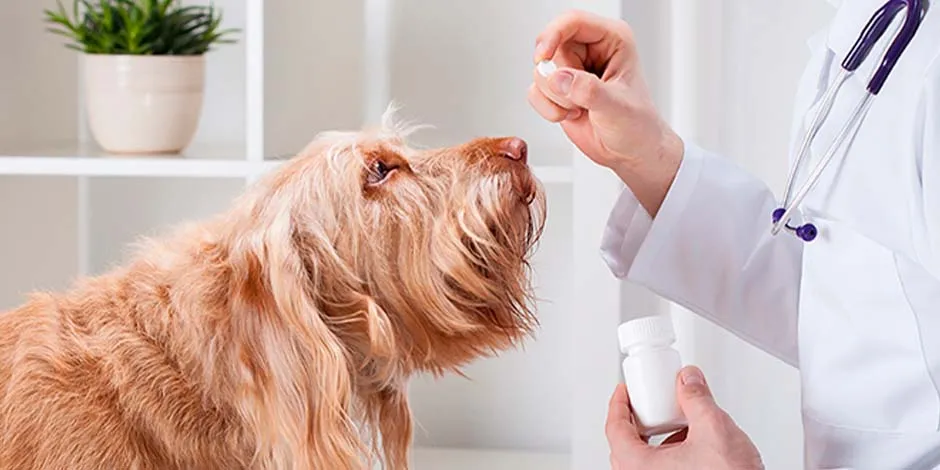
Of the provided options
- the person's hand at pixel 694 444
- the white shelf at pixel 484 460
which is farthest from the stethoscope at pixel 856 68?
the white shelf at pixel 484 460

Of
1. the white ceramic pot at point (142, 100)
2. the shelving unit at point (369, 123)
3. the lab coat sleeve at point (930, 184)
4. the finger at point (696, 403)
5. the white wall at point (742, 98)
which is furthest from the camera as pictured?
the shelving unit at point (369, 123)

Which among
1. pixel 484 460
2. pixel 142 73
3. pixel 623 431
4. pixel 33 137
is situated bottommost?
pixel 484 460

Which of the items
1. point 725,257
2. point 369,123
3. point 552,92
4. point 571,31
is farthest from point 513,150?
point 369,123

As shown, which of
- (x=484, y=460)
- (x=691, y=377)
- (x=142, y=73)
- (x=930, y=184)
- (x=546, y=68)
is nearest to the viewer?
(x=930, y=184)

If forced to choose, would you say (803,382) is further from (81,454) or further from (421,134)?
(421,134)

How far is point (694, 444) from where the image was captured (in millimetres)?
988

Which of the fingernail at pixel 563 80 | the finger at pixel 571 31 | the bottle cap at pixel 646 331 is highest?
the finger at pixel 571 31

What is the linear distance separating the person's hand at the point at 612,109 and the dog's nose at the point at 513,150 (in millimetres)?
55

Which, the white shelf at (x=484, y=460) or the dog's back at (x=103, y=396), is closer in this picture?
the dog's back at (x=103, y=396)

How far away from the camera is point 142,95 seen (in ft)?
5.21

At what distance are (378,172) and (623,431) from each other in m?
0.28

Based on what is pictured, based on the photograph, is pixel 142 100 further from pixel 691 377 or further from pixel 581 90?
pixel 691 377

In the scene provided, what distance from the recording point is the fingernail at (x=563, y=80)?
105cm

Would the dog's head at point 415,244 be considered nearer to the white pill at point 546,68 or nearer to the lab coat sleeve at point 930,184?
the white pill at point 546,68
